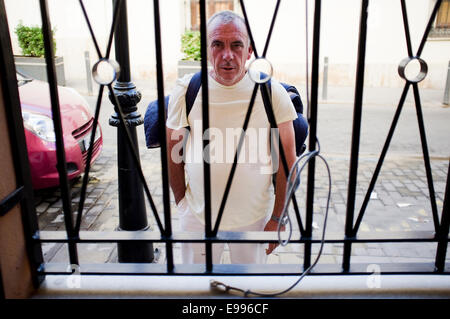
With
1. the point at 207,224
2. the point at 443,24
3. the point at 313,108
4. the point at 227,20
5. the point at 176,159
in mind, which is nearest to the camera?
the point at 313,108

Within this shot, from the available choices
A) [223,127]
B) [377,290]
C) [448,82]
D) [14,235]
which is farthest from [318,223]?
[448,82]

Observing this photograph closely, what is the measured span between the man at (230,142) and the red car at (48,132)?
2.36 meters

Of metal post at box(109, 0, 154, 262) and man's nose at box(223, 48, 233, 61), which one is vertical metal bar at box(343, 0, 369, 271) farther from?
metal post at box(109, 0, 154, 262)

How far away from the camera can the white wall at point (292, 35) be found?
516 inches

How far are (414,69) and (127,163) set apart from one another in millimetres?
2471

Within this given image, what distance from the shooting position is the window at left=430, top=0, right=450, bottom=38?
43.2 feet

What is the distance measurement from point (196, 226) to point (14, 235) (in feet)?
3.83

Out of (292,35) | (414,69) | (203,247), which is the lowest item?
(203,247)

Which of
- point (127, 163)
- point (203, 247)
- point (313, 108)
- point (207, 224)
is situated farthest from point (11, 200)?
point (127, 163)

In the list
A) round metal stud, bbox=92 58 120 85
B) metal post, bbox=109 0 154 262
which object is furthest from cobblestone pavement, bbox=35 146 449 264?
round metal stud, bbox=92 58 120 85

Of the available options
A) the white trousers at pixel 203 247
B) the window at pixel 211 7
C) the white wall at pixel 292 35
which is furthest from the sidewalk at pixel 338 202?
the window at pixel 211 7

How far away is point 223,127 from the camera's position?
2.31 m

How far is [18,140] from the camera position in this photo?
1.53 m

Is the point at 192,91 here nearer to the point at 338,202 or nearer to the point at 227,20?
the point at 227,20
